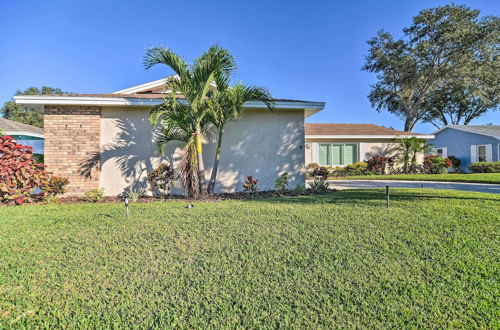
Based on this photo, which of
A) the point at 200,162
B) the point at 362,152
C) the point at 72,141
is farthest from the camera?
the point at 362,152

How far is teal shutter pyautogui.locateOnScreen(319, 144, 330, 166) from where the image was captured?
18.4 meters

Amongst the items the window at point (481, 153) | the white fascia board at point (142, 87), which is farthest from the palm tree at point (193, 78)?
the window at point (481, 153)

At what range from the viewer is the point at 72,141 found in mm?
8156

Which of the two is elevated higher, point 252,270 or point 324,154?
point 324,154

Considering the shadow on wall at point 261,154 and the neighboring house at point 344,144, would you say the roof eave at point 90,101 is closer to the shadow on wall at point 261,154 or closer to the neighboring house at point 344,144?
the shadow on wall at point 261,154

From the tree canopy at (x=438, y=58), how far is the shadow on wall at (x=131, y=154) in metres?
24.7

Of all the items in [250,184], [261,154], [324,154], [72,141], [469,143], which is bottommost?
[250,184]

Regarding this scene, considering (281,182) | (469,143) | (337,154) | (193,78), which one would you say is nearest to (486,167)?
(469,143)

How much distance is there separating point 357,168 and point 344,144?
76.4 inches

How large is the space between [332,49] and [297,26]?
3843 millimetres

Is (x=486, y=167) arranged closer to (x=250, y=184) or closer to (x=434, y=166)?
(x=434, y=166)

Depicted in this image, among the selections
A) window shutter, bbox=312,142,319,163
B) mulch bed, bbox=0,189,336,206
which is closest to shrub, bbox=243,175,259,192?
mulch bed, bbox=0,189,336,206

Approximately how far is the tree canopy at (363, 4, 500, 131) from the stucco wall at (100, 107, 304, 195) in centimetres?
2112

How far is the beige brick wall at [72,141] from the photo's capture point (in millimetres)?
8062
